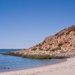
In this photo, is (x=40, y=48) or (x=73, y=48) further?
(x=40, y=48)

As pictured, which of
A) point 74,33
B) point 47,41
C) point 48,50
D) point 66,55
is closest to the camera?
point 66,55

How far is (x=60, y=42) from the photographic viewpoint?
98.5 metres

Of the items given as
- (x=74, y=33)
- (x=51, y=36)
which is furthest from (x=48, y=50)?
(x=51, y=36)

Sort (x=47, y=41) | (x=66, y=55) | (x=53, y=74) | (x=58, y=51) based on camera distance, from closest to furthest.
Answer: (x=53, y=74)
(x=66, y=55)
(x=58, y=51)
(x=47, y=41)

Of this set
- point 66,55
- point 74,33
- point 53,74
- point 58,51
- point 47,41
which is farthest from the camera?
point 47,41

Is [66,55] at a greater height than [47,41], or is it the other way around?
[47,41]

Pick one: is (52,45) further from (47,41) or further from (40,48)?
(47,41)

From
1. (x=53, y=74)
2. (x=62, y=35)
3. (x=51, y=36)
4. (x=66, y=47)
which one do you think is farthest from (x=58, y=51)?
(x=53, y=74)

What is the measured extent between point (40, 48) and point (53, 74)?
74488 millimetres

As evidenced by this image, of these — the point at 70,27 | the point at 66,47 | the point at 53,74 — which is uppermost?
the point at 70,27

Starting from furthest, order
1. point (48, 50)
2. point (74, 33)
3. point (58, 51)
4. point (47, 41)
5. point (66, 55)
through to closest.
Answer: point (47, 41), point (74, 33), point (48, 50), point (58, 51), point (66, 55)

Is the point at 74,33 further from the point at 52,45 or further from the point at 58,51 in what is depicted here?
the point at 58,51

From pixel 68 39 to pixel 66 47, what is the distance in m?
8.86

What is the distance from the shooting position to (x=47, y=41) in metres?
112
